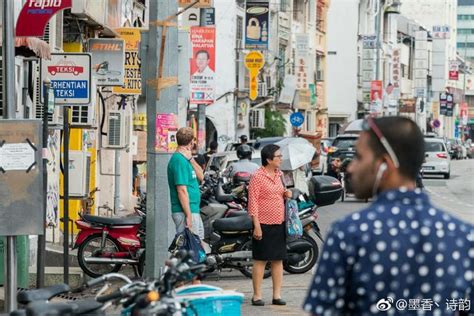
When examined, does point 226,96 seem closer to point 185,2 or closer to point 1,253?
point 185,2

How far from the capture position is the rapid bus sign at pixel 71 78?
50.1ft

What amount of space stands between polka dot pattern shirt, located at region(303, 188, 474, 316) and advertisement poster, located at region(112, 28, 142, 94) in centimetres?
2035

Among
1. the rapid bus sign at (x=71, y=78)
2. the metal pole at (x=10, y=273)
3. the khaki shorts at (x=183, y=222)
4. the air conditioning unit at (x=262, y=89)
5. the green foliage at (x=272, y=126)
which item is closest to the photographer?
the metal pole at (x=10, y=273)

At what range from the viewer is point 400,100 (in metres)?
97.3

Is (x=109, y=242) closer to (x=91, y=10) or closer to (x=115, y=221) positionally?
(x=115, y=221)

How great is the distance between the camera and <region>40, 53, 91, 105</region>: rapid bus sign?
50.1ft

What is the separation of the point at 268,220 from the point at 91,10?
1071 centimetres

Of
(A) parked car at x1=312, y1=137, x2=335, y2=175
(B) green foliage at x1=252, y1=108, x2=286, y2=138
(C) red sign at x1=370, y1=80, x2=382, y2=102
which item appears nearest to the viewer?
(A) parked car at x1=312, y1=137, x2=335, y2=175

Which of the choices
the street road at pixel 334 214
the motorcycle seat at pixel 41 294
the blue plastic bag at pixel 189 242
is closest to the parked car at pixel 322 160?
the street road at pixel 334 214

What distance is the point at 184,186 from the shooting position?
1384cm

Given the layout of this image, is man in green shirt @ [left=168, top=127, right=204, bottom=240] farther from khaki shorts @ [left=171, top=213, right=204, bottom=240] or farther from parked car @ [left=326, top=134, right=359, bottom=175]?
parked car @ [left=326, top=134, right=359, bottom=175]

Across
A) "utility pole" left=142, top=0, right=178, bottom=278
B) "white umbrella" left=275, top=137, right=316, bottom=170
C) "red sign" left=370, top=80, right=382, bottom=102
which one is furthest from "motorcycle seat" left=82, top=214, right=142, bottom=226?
"red sign" left=370, top=80, right=382, bottom=102

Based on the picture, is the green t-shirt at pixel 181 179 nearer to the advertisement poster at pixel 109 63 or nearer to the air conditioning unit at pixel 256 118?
the advertisement poster at pixel 109 63

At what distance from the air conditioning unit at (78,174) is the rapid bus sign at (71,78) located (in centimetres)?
674
